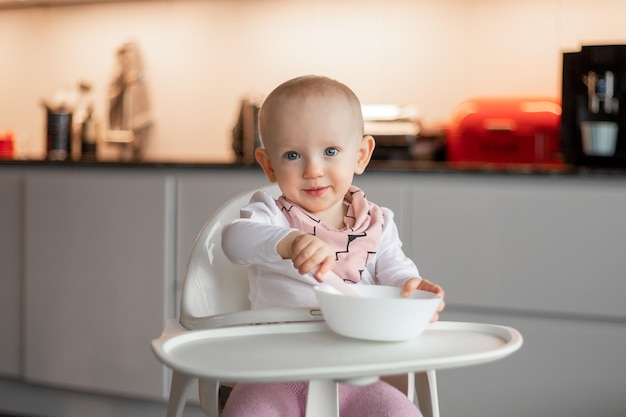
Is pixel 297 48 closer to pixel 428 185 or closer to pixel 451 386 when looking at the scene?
pixel 428 185

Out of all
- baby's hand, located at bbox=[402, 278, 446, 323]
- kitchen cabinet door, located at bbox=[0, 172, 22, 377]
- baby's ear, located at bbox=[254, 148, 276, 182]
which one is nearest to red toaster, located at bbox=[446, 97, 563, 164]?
kitchen cabinet door, located at bbox=[0, 172, 22, 377]

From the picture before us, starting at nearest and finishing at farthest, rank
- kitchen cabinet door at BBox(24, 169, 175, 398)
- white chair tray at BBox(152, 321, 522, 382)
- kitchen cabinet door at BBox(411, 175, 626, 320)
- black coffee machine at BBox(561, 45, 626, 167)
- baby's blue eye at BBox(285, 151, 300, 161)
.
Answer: white chair tray at BBox(152, 321, 522, 382) < baby's blue eye at BBox(285, 151, 300, 161) < kitchen cabinet door at BBox(411, 175, 626, 320) < black coffee machine at BBox(561, 45, 626, 167) < kitchen cabinet door at BBox(24, 169, 175, 398)

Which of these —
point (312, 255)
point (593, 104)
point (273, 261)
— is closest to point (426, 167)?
point (593, 104)

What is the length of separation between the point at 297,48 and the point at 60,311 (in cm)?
125

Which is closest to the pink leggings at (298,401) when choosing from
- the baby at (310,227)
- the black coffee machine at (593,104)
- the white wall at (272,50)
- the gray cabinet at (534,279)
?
the baby at (310,227)

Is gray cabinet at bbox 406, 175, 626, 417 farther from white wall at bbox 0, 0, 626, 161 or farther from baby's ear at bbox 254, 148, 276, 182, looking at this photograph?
baby's ear at bbox 254, 148, 276, 182

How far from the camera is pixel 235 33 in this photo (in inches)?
137

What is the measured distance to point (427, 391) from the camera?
1.40m

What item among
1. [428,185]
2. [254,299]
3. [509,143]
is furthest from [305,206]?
[509,143]

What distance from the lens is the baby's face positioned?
4.30 ft

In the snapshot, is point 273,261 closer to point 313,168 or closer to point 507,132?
point 313,168

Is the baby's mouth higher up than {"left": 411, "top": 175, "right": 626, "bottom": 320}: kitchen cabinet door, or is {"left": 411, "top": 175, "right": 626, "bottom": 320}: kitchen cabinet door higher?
the baby's mouth

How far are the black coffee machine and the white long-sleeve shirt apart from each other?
1135mm

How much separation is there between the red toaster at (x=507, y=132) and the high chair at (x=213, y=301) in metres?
1.40
